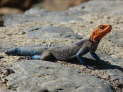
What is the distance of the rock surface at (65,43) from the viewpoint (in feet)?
15.5

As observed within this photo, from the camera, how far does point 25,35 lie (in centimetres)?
655

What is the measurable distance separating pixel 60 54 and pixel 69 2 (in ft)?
34.7

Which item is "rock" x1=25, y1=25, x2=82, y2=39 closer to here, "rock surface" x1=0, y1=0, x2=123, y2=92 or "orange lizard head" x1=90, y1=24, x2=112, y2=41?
"rock surface" x1=0, y1=0, x2=123, y2=92

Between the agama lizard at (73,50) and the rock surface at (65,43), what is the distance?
0.12 meters

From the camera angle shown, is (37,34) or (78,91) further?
(37,34)

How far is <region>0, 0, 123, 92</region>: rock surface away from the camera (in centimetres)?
474

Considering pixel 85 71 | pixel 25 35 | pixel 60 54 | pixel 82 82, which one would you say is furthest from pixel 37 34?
pixel 82 82

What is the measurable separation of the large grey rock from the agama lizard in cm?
39

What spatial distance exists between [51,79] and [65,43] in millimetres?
1389

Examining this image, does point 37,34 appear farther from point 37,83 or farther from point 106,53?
point 37,83

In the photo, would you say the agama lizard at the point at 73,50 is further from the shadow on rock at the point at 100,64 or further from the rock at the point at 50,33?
the rock at the point at 50,33

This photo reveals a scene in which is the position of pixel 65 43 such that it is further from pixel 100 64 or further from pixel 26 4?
pixel 26 4

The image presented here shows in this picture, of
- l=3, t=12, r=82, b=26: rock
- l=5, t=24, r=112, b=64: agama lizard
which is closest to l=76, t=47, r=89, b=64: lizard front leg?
l=5, t=24, r=112, b=64: agama lizard

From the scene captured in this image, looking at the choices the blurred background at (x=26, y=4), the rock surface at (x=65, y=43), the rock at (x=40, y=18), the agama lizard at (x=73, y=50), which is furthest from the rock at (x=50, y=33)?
the blurred background at (x=26, y=4)
